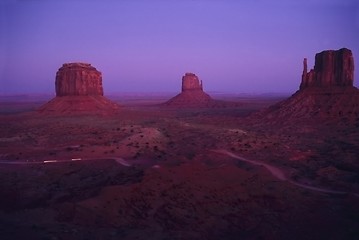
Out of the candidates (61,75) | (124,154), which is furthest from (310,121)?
(61,75)

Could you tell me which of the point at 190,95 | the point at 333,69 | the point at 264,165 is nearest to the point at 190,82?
the point at 190,95

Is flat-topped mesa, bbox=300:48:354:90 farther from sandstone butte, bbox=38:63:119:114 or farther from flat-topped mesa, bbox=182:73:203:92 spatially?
flat-topped mesa, bbox=182:73:203:92

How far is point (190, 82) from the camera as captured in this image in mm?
115000

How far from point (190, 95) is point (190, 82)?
402 cm

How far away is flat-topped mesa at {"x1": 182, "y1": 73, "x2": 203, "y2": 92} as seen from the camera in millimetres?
114688

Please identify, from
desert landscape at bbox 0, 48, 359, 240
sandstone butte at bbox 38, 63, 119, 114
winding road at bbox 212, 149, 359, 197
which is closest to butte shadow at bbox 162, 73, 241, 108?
sandstone butte at bbox 38, 63, 119, 114

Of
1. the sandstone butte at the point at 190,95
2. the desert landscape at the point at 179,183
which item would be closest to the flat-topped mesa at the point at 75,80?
the desert landscape at the point at 179,183

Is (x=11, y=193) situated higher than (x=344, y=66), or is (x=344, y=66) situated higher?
(x=344, y=66)

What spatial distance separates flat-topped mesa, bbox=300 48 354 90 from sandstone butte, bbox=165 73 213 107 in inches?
2108

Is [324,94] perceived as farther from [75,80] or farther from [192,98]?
[192,98]

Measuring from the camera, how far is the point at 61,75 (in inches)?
2891

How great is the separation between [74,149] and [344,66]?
39784mm

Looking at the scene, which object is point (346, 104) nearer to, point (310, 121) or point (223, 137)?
point (310, 121)

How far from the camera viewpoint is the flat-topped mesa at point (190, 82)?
115m
